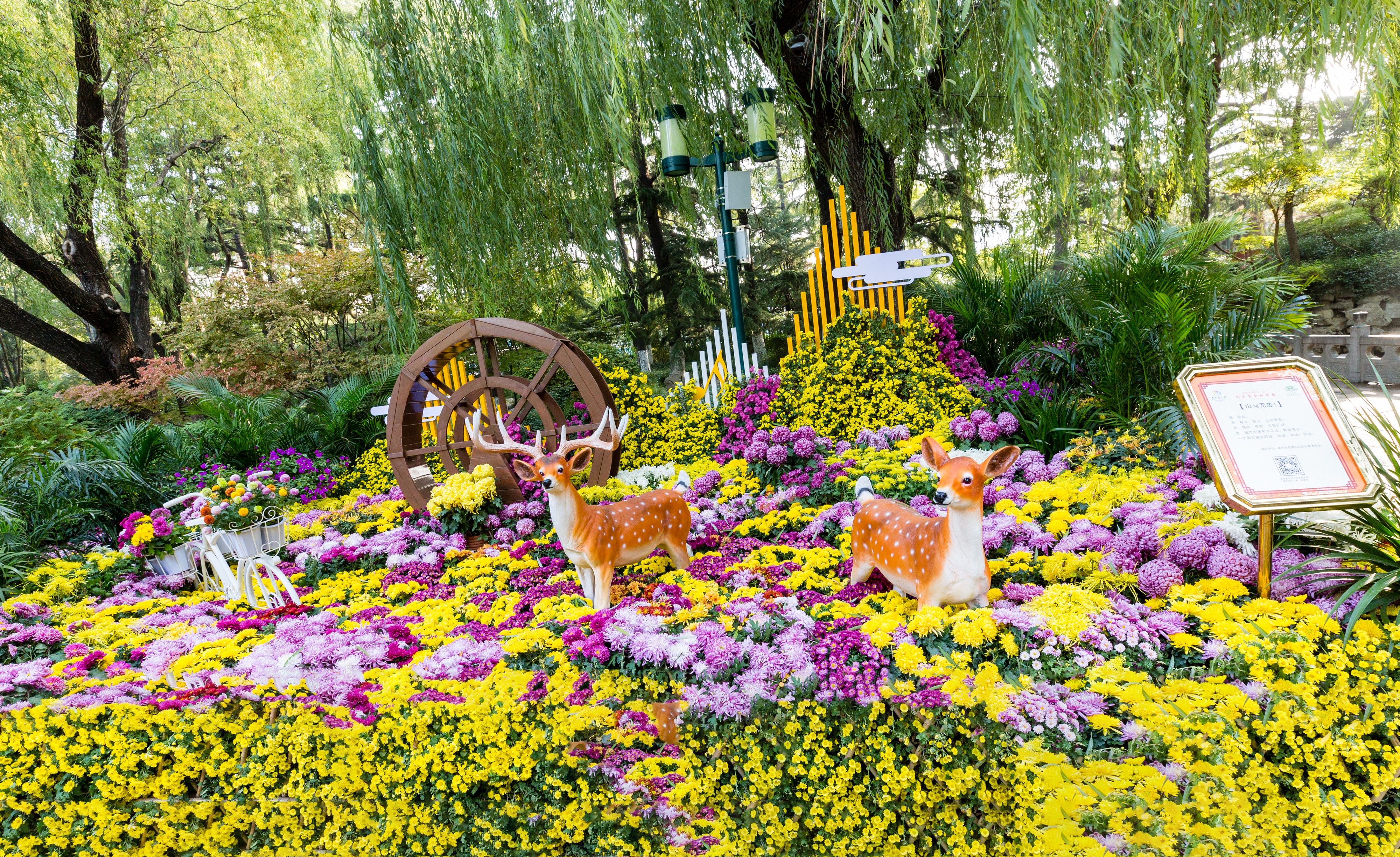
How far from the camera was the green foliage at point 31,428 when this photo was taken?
6.27 m

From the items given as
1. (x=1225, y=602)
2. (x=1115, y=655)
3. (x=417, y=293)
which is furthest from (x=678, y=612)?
(x=417, y=293)

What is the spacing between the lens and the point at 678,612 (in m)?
2.80

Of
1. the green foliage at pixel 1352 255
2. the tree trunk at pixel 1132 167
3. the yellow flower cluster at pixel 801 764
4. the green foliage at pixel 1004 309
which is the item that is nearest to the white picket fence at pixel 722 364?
the green foliage at pixel 1004 309

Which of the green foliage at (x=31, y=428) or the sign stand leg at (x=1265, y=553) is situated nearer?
the sign stand leg at (x=1265, y=553)

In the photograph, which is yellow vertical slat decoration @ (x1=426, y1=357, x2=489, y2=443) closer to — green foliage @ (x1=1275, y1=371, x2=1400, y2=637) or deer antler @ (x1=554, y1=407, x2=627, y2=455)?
deer antler @ (x1=554, y1=407, x2=627, y2=455)

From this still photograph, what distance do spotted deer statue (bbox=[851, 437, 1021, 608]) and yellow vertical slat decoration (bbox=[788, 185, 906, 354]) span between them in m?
3.61

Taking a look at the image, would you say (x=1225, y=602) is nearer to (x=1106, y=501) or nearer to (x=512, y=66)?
(x=1106, y=501)

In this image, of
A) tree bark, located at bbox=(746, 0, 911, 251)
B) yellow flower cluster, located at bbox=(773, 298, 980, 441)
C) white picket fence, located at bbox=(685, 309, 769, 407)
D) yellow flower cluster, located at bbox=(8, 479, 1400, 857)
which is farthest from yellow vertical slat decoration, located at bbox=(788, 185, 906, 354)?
yellow flower cluster, located at bbox=(8, 479, 1400, 857)

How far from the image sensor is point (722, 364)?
674cm

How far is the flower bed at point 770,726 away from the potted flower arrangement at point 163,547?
149 cm

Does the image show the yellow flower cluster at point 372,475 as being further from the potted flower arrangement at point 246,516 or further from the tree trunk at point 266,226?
the tree trunk at point 266,226

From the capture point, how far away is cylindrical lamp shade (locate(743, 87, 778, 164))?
5609 millimetres

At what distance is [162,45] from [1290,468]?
1151 centimetres

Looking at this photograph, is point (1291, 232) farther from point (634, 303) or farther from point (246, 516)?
point (246, 516)
